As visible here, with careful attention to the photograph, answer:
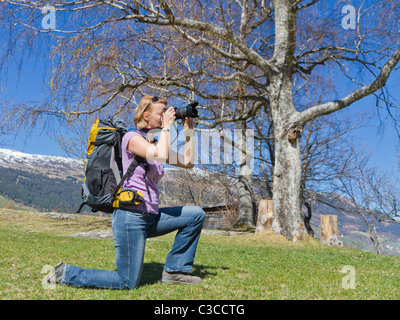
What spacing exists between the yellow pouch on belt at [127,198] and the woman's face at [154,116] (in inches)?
30.0

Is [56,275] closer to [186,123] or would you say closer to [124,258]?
[124,258]

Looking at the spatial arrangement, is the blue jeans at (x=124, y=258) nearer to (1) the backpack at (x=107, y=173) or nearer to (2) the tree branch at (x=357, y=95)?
(1) the backpack at (x=107, y=173)

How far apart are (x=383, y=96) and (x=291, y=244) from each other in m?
5.96

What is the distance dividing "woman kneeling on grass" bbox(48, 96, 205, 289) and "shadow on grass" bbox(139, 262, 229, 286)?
0.28 m

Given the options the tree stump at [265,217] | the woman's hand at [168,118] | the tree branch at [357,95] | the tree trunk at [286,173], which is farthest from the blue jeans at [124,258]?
the tree stump at [265,217]

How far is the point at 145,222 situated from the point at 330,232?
8.85m

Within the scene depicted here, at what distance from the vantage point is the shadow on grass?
3861 millimetres

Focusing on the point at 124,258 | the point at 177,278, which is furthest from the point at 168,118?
the point at 177,278

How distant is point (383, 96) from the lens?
11.4 m

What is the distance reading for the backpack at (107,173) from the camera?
327cm

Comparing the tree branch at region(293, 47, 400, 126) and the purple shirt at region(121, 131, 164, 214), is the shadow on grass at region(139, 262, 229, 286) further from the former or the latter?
the tree branch at region(293, 47, 400, 126)

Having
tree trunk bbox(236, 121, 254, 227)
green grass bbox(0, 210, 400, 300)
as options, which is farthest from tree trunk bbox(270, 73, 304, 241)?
tree trunk bbox(236, 121, 254, 227)
